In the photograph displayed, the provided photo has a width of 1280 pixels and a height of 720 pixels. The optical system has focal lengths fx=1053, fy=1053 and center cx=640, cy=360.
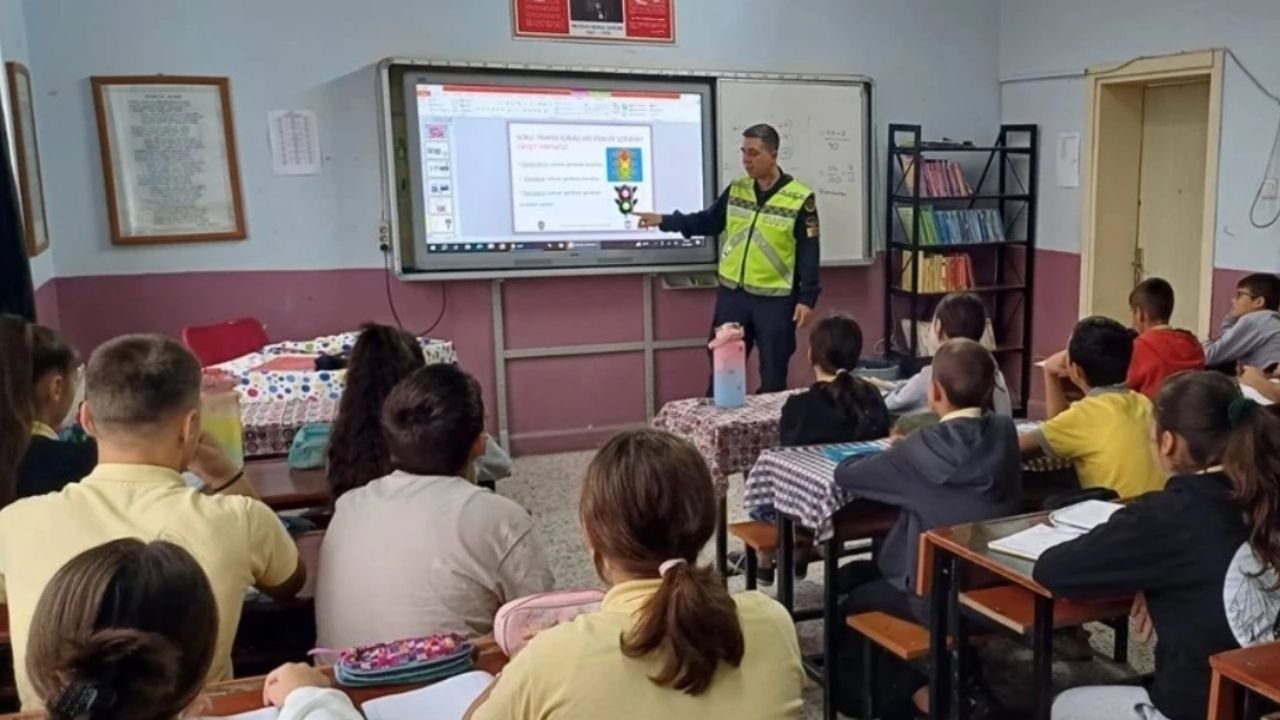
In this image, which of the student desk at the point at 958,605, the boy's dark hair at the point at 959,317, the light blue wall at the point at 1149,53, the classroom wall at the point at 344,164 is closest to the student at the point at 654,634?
the student desk at the point at 958,605

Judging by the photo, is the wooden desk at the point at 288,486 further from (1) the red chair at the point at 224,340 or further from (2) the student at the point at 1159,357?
(2) the student at the point at 1159,357

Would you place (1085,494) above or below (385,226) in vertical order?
below

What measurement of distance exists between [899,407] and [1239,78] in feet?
9.29

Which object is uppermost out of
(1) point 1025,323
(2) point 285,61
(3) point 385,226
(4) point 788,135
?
(2) point 285,61

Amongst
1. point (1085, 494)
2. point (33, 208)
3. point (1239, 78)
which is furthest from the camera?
point (1239, 78)

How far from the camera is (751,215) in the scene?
16.1 ft

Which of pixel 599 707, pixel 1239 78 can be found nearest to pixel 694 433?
pixel 599 707

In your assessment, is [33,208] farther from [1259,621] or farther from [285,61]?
[1259,621]

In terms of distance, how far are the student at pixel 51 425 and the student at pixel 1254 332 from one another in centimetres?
402

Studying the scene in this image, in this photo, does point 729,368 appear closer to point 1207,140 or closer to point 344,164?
point 344,164

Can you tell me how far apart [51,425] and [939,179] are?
475cm

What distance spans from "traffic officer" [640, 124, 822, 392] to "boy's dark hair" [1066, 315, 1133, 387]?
2010 millimetres

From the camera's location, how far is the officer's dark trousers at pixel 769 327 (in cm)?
488

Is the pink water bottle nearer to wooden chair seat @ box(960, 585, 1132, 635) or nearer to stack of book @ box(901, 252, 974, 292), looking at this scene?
wooden chair seat @ box(960, 585, 1132, 635)
